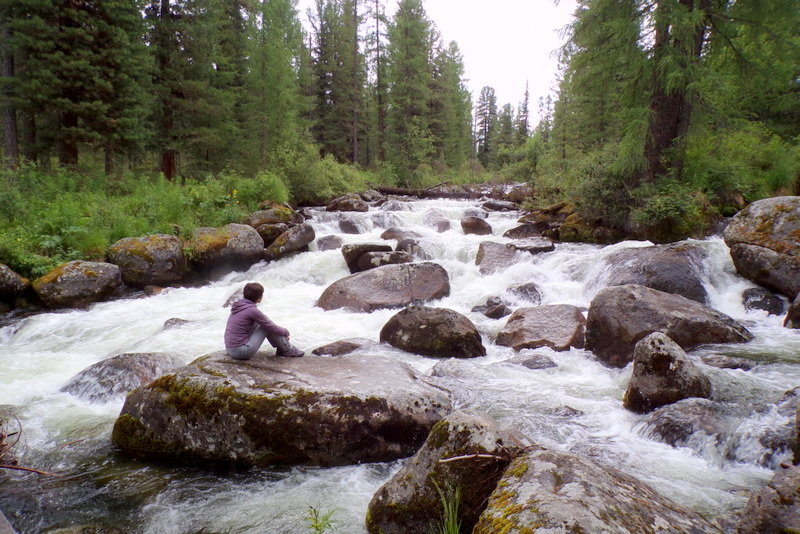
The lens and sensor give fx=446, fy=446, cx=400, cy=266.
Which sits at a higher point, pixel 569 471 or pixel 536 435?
pixel 569 471

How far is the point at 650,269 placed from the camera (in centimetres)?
964

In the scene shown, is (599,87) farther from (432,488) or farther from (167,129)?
(167,129)

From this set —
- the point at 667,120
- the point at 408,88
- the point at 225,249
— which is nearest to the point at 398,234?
the point at 225,249

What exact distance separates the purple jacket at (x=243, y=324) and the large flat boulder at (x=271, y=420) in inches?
24.7

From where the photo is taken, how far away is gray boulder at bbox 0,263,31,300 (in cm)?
1034

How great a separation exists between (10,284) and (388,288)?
8.84 metres

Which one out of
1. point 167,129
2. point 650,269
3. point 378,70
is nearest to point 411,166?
point 378,70

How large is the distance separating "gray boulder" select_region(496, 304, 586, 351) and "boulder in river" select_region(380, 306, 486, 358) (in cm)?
75

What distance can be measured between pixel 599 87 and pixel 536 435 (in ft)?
44.3

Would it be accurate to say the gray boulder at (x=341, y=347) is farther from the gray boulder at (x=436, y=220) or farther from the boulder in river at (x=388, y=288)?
the gray boulder at (x=436, y=220)

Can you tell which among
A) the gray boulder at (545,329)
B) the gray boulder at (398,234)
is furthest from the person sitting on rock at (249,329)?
the gray boulder at (398,234)

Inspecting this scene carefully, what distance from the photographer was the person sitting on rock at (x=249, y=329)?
571 cm

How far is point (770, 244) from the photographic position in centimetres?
905

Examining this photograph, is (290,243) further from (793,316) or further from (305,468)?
(793,316)
